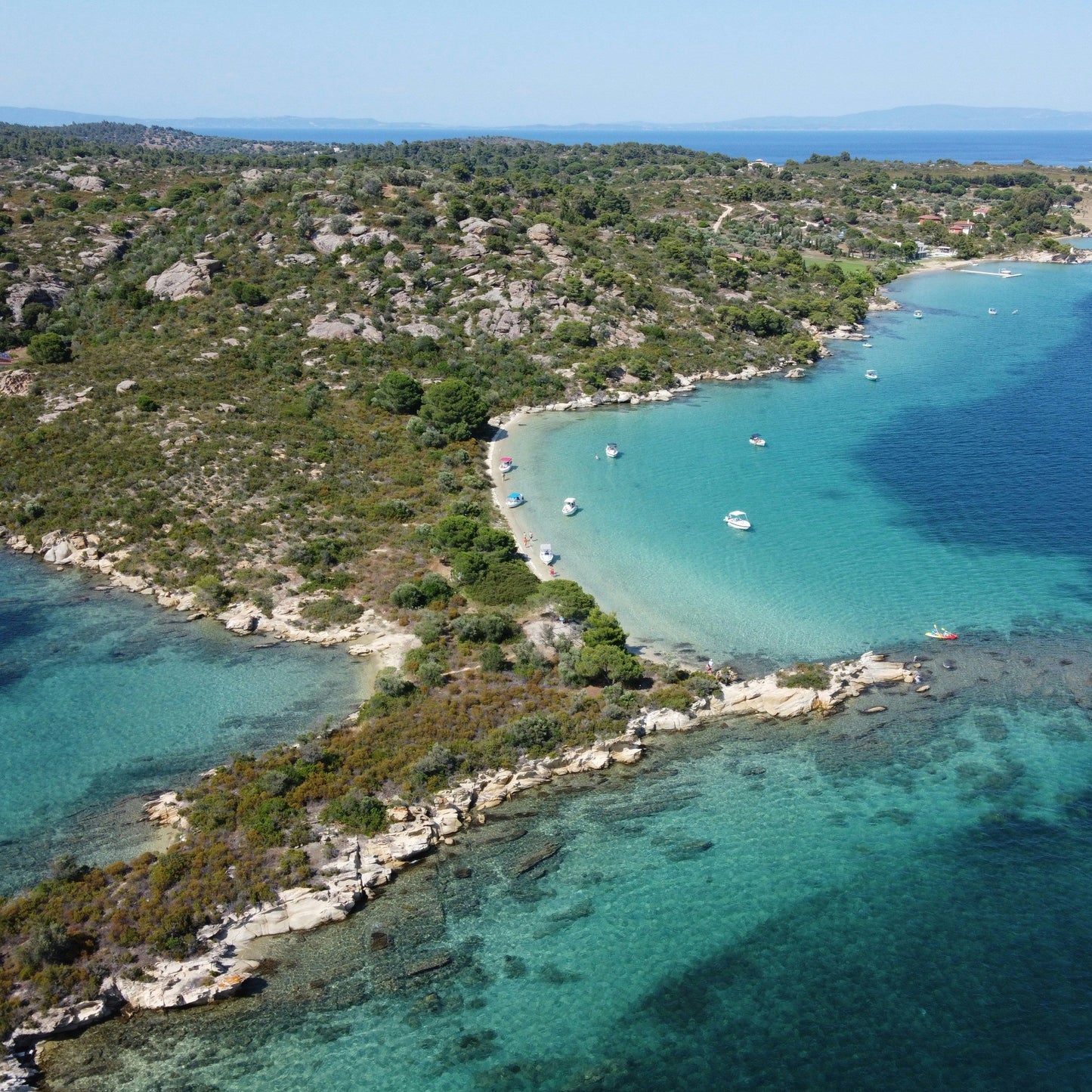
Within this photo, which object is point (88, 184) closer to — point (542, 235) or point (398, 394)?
point (542, 235)

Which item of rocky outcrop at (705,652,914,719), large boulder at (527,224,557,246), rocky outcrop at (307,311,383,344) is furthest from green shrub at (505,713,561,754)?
large boulder at (527,224,557,246)

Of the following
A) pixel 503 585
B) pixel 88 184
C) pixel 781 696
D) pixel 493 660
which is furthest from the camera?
pixel 88 184

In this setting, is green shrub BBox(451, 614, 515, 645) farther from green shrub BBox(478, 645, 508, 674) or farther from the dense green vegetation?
green shrub BBox(478, 645, 508, 674)

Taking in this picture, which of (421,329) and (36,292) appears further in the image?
(421,329)

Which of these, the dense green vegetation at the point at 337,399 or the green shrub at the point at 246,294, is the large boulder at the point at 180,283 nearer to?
the dense green vegetation at the point at 337,399

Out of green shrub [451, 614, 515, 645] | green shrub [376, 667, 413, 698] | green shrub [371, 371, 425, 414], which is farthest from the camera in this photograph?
green shrub [371, 371, 425, 414]

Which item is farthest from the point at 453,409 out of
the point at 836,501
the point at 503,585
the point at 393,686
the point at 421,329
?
the point at 393,686
